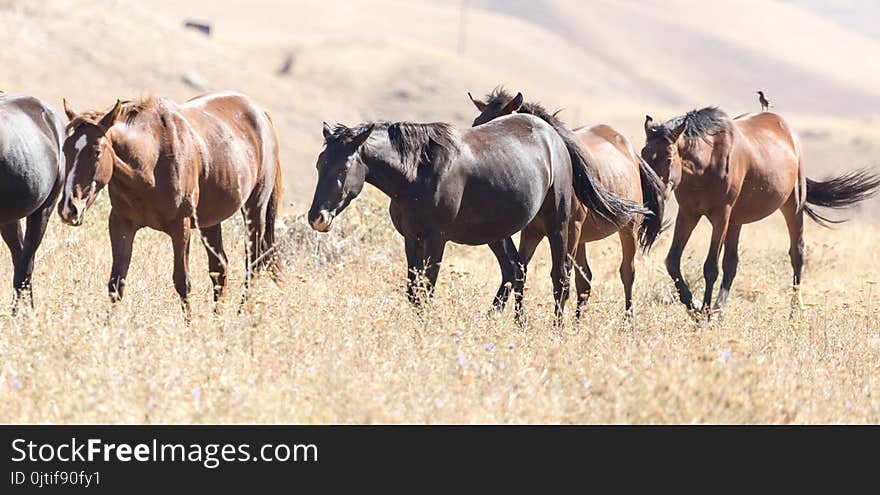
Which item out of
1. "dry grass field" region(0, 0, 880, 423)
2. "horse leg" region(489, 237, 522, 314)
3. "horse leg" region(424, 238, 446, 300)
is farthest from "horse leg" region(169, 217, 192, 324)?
"horse leg" region(489, 237, 522, 314)

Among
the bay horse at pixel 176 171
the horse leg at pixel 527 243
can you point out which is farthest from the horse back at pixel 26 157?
the horse leg at pixel 527 243

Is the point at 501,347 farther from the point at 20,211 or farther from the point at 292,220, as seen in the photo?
the point at 292,220

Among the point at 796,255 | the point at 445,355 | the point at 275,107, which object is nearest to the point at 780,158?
the point at 796,255

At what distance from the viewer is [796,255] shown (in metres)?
11.8

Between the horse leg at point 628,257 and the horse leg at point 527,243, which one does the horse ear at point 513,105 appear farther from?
the horse leg at point 628,257

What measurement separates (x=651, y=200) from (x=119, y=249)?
4.46m

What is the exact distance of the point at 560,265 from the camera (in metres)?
8.84

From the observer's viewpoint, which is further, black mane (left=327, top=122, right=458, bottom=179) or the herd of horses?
black mane (left=327, top=122, right=458, bottom=179)

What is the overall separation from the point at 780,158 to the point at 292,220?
4.94m

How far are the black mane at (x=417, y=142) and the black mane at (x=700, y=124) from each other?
8.53ft

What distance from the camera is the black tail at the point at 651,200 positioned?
959 centimetres

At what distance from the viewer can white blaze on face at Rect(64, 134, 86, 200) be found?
6.54 meters

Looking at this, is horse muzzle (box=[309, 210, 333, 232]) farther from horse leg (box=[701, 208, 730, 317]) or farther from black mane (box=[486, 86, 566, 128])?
horse leg (box=[701, 208, 730, 317])

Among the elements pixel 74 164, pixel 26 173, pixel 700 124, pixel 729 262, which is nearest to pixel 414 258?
pixel 74 164
